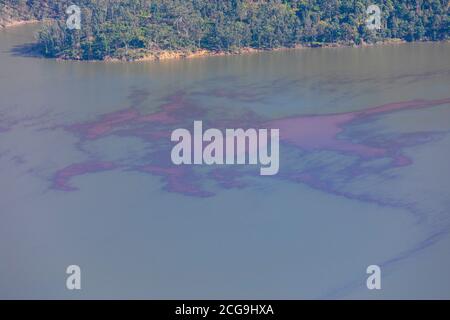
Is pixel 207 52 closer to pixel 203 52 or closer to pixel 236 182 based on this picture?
pixel 203 52

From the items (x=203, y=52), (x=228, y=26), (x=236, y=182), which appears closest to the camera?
(x=236, y=182)

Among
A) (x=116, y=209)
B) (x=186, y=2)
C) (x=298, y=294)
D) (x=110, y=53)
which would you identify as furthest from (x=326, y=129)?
(x=186, y=2)

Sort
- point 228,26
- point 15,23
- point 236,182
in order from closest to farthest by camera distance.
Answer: point 236,182
point 228,26
point 15,23

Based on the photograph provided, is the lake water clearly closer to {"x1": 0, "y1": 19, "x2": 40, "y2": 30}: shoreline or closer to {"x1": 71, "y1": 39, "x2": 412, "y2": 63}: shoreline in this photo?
{"x1": 71, "y1": 39, "x2": 412, "y2": 63}: shoreline

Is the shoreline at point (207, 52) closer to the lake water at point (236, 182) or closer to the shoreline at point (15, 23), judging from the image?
the lake water at point (236, 182)

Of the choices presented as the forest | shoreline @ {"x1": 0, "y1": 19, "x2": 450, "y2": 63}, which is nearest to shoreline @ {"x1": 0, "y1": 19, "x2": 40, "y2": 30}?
the forest

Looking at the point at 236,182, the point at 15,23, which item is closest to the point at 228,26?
the point at 15,23
